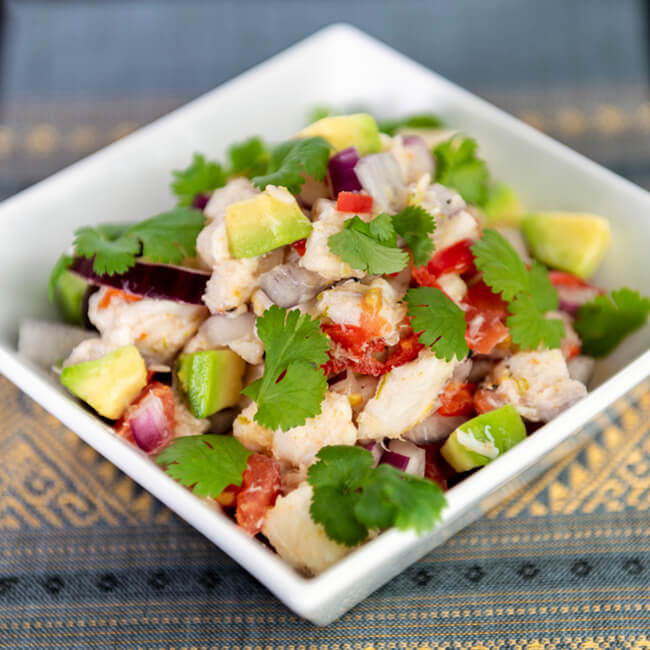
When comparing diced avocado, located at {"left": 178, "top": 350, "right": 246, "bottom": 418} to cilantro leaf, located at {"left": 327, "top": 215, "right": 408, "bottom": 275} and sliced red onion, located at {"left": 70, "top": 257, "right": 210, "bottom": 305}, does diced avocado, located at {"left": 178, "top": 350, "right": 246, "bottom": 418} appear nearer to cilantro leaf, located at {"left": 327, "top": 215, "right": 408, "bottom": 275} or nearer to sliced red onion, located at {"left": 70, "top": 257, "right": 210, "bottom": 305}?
sliced red onion, located at {"left": 70, "top": 257, "right": 210, "bottom": 305}

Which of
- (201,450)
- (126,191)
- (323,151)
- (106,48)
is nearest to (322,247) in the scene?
(323,151)

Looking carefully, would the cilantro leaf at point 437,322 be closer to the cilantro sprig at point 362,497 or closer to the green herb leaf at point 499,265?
the green herb leaf at point 499,265

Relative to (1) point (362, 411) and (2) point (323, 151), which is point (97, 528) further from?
(2) point (323, 151)

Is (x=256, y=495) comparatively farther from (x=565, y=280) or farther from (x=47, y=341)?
(x=565, y=280)

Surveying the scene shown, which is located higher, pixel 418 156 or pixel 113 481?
pixel 418 156

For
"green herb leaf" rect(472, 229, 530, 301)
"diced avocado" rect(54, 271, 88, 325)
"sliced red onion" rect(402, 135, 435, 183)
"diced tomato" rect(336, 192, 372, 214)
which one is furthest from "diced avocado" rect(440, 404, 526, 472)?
"diced avocado" rect(54, 271, 88, 325)

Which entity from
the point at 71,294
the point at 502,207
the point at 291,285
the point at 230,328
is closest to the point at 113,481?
the point at 71,294
